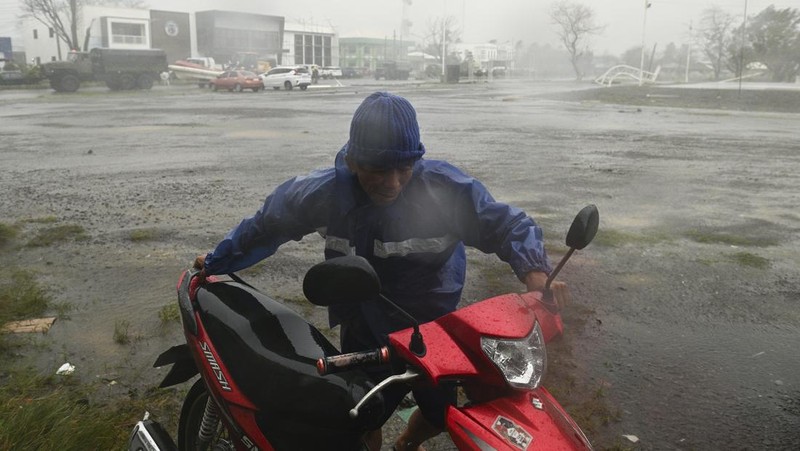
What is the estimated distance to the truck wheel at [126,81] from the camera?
34875mm

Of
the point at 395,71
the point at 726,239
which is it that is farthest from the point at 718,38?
the point at 726,239

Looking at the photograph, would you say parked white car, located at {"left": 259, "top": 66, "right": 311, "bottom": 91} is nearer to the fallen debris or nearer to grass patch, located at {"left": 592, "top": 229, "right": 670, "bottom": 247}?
grass patch, located at {"left": 592, "top": 229, "right": 670, "bottom": 247}

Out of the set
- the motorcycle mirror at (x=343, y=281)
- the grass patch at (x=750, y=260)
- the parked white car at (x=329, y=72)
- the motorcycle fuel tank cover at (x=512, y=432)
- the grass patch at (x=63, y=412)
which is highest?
the parked white car at (x=329, y=72)

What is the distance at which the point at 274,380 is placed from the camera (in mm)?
1820

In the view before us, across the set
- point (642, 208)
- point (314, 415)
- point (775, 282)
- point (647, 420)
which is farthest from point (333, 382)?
point (642, 208)

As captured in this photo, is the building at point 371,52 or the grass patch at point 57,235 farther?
the building at point 371,52

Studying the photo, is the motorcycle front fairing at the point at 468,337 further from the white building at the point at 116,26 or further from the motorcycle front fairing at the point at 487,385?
the white building at the point at 116,26

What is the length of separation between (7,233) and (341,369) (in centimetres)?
526

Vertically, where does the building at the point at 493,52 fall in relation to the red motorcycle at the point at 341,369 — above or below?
above

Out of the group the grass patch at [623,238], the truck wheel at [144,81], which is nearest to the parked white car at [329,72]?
the truck wheel at [144,81]

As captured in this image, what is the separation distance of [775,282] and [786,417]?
206 cm

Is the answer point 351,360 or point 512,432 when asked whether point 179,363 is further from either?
point 512,432

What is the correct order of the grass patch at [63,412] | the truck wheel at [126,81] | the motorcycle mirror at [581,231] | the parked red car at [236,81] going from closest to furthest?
the motorcycle mirror at [581,231] → the grass patch at [63,412] → the truck wheel at [126,81] → the parked red car at [236,81]

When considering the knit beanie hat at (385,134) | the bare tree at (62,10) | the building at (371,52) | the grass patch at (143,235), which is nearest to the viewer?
the knit beanie hat at (385,134)
